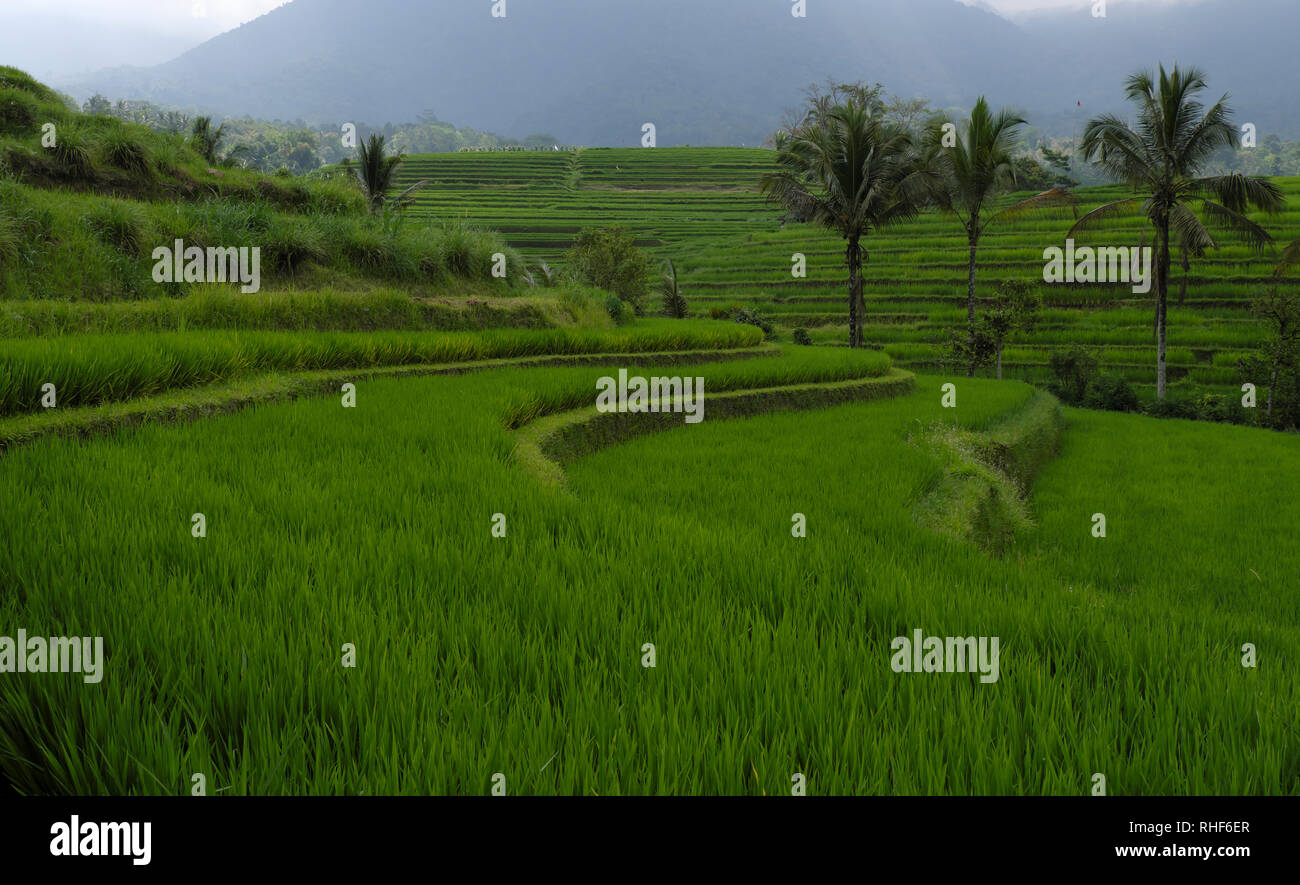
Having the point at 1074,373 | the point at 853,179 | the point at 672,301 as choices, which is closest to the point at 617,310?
the point at 853,179

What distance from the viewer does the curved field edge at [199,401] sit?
390 centimetres

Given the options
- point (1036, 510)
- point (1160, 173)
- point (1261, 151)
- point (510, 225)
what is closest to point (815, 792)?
point (1036, 510)

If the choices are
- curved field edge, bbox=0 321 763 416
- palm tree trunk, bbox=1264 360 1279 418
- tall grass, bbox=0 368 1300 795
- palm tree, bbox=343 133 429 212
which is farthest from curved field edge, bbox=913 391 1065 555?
palm tree, bbox=343 133 429 212

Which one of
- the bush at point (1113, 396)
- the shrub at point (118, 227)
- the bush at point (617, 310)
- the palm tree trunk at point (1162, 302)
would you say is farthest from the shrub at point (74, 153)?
the palm tree trunk at point (1162, 302)

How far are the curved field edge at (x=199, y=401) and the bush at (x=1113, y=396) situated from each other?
16.6 m

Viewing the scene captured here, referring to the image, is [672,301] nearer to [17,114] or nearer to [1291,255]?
[1291,255]

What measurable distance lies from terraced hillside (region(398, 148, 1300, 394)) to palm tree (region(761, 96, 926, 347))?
19.0 feet

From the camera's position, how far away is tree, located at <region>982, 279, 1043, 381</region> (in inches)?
808

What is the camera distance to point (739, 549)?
300 centimetres

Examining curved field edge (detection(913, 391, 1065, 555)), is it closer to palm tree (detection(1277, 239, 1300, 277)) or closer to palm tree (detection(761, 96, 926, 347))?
palm tree (detection(761, 96, 926, 347))

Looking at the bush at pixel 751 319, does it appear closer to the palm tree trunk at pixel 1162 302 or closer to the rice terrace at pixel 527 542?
the rice terrace at pixel 527 542

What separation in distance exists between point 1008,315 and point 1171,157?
5160 mm

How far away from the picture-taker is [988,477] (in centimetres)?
653
